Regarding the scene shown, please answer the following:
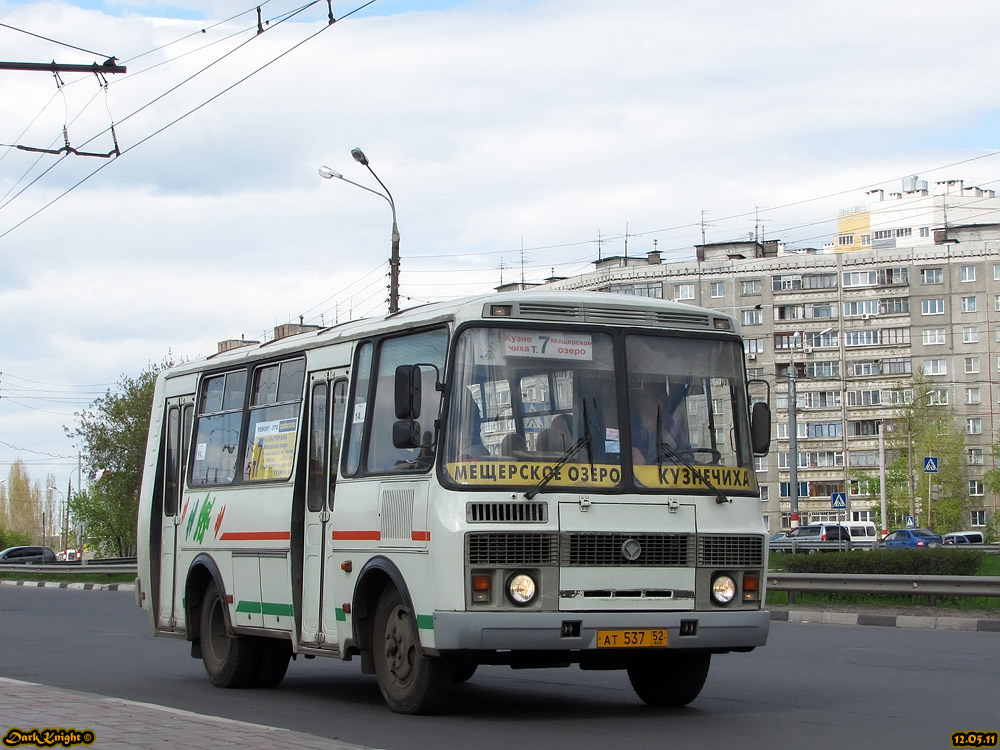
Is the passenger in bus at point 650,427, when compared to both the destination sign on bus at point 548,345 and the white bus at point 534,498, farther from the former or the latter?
the destination sign on bus at point 548,345

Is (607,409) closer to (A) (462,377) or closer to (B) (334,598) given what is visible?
(A) (462,377)

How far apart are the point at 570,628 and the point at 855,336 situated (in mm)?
102075

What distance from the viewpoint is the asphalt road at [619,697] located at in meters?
9.52

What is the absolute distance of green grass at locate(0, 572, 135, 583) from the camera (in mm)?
49034

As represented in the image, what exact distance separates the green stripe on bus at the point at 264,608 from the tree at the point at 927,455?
87400 millimetres

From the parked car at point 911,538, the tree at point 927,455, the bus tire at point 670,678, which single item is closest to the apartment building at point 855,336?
the tree at point 927,455

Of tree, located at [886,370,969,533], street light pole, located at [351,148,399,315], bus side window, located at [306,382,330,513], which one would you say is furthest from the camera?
tree, located at [886,370,969,533]

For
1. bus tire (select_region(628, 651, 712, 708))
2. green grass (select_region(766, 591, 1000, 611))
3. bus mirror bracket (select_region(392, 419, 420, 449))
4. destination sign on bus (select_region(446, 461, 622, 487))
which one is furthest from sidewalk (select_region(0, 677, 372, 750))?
green grass (select_region(766, 591, 1000, 611))

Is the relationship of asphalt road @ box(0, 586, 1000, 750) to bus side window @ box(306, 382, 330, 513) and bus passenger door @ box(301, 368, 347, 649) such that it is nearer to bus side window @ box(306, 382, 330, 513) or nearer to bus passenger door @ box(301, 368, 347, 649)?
bus passenger door @ box(301, 368, 347, 649)

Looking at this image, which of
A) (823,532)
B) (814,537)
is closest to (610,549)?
(823,532)

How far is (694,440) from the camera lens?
1070 centimetres

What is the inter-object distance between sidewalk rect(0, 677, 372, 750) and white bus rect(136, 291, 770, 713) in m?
1.56

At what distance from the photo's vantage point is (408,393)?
10086mm

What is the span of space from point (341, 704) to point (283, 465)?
2.09 meters
